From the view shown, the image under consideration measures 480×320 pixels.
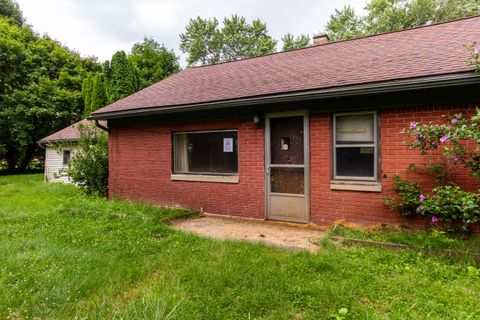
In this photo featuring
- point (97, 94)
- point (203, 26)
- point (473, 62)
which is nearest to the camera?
point (473, 62)

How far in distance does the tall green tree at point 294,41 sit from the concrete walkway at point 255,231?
2695 cm

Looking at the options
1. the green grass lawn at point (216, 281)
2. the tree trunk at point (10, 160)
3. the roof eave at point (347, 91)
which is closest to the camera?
the green grass lawn at point (216, 281)

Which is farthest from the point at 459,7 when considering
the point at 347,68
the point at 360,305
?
the point at 360,305

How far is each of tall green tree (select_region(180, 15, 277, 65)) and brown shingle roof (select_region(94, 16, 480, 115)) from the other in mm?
27406

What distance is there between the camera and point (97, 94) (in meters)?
16.7

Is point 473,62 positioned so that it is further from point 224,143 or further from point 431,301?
point 224,143

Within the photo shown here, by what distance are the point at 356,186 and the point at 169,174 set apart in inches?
178

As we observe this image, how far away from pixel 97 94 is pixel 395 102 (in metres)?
15.8

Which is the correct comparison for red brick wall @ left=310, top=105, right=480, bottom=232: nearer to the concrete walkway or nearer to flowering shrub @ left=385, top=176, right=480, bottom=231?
flowering shrub @ left=385, top=176, right=480, bottom=231

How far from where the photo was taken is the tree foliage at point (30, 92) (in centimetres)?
1972

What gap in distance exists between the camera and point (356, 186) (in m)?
5.37

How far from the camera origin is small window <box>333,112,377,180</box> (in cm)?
534

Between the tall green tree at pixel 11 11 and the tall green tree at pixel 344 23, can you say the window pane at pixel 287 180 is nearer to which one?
the tall green tree at pixel 344 23

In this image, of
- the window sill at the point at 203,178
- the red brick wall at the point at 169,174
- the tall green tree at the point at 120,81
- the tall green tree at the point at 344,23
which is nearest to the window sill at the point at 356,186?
the red brick wall at the point at 169,174
